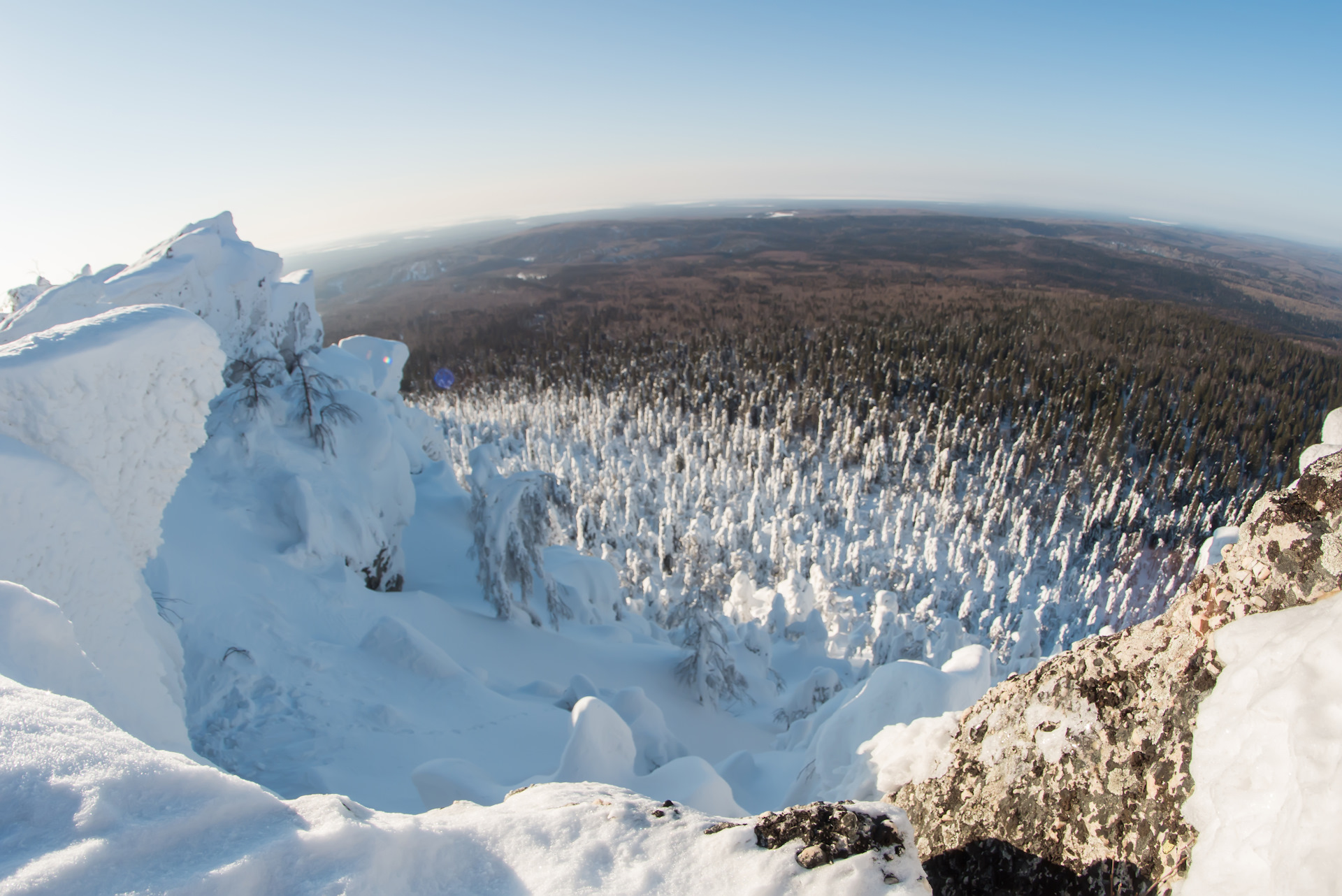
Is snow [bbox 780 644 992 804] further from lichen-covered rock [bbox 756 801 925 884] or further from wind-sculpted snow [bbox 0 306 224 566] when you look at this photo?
wind-sculpted snow [bbox 0 306 224 566]

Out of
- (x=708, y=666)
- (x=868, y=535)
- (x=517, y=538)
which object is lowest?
(x=868, y=535)

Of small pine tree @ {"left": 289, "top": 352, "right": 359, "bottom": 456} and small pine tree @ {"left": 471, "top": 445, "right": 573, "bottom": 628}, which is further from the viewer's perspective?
small pine tree @ {"left": 471, "top": 445, "right": 573, "bottom": 628}

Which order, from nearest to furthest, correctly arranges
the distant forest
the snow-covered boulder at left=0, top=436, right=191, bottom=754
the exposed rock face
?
the exposed rock face → the snow-covered boulder at left=0, top=436, right=191, bottom=754 → the distant forest

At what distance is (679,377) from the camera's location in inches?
1738

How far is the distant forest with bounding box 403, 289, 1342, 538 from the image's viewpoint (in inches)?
1111

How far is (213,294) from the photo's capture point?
12.3 metres

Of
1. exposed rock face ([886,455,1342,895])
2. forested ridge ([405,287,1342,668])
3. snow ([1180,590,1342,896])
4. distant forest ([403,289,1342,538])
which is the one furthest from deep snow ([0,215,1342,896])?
distant forest ([403,289,1342,538])

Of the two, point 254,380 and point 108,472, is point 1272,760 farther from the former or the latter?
point 254,380

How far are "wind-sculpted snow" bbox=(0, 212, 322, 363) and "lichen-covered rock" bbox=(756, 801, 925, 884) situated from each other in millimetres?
10862

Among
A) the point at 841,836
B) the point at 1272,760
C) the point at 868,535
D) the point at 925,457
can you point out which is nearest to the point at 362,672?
the point at 841,836

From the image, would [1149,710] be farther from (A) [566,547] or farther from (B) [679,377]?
(B) [679,377]

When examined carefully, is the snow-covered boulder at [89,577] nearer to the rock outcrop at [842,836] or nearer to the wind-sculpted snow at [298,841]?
the wind-sculpted snow at [298,841]

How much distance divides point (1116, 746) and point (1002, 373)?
41761 millimetres

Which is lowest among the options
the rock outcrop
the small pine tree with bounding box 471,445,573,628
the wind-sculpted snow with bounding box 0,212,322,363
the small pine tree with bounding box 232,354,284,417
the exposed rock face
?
the small pine tree with bounding box 471,445,573,628
